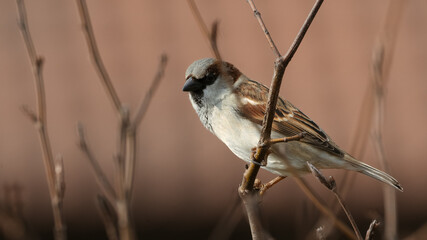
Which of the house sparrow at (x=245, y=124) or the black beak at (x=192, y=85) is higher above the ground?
the black beak at (x=192, y=85)

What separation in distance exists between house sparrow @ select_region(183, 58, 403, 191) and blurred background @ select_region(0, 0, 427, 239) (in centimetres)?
162

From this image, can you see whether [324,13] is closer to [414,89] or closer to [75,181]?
[414,89]

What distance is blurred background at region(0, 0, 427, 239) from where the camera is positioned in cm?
489

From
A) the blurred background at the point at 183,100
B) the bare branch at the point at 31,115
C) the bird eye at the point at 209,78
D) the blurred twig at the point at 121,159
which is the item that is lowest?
the blurred background at the point at 183,100

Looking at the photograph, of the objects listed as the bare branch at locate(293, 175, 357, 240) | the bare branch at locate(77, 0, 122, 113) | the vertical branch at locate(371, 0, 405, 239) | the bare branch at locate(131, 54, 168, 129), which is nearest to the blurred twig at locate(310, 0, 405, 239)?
the vertical branch at locate(371, 0, 405, 239)

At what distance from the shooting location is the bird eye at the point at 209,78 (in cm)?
303

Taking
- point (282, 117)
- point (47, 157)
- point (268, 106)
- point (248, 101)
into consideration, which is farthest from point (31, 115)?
point (282, 117)

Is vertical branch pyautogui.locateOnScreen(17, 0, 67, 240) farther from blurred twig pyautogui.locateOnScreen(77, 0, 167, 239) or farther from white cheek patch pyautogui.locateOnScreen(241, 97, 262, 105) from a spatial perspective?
white cheek patch pyautogui.locateOnScreen(241, 97, 262, 105)

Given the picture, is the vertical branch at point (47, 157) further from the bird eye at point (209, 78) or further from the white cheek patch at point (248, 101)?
the white cheek patch at point (248, 101)

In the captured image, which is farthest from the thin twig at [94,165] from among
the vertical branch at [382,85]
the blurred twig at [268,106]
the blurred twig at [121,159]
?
the vertical branch at [382,85]

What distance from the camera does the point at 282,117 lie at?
3191mm

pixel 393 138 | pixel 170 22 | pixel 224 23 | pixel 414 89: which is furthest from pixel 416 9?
pixel 170 22

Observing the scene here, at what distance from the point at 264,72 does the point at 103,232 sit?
1.88 m

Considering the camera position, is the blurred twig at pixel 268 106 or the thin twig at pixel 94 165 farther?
the thin twig at pixel 94 165
